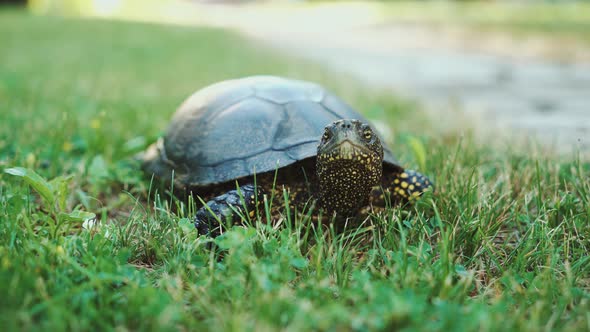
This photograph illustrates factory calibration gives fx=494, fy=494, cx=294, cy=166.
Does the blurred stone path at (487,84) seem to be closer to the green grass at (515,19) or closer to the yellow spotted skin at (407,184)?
the yellow spotted skin at (407,184)

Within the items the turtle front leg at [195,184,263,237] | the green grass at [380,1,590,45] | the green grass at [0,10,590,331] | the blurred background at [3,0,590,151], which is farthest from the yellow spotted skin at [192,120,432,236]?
the green grass at [380,1,590,45]

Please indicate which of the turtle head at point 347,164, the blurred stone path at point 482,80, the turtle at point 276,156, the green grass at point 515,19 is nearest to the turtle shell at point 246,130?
the turtle at point 276,156

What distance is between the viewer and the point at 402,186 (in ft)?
7.84

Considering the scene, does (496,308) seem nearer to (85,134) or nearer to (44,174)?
(44,174)

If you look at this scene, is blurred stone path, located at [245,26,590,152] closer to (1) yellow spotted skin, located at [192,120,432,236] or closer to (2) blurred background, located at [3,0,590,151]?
(2) blurred background, located at [3,0,590,151]

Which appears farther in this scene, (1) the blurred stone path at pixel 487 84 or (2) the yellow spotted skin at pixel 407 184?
(1) the blurred stone path at pixel 487 84

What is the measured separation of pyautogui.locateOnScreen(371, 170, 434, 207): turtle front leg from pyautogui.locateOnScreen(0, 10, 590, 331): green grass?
0.12 meters

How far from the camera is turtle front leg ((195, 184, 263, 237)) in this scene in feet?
6.67

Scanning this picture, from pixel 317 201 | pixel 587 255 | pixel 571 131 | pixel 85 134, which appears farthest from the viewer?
pixel 571 131

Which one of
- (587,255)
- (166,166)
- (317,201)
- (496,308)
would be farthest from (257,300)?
(166,166)

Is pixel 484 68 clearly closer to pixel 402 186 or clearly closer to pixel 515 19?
pixel 402 186

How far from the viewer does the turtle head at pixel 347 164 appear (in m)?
1.92

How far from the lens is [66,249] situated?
→ 1.63 metres

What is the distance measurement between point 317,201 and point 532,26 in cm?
1144
